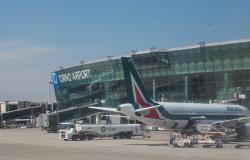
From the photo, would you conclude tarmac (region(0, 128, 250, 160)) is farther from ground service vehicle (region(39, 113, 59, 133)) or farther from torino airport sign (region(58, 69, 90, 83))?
torino airport sign (region(58, 69, 90, 83))

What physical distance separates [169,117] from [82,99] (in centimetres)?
7830

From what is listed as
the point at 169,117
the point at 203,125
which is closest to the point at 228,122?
the point at 203,125

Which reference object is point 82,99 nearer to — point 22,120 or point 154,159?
point 22,120

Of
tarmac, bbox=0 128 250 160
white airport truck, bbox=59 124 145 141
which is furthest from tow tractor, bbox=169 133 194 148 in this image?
white airport truck, bbox=59 124 145 141

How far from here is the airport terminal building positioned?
306 ft

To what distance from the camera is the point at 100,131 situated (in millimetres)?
64250

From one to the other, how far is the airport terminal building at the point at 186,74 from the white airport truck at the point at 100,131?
25.9m

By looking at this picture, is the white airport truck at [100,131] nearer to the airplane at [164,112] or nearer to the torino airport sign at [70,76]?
the airplane at [164,112]

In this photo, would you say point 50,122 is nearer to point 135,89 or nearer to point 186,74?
point 186,74

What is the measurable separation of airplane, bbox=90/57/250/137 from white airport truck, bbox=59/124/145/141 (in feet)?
33.9

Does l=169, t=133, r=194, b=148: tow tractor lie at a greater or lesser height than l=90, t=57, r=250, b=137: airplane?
lesser

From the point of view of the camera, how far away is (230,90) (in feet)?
308

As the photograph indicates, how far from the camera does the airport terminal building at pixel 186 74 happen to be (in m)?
93.2

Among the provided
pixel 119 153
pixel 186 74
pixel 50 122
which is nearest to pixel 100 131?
pixel 119 153
